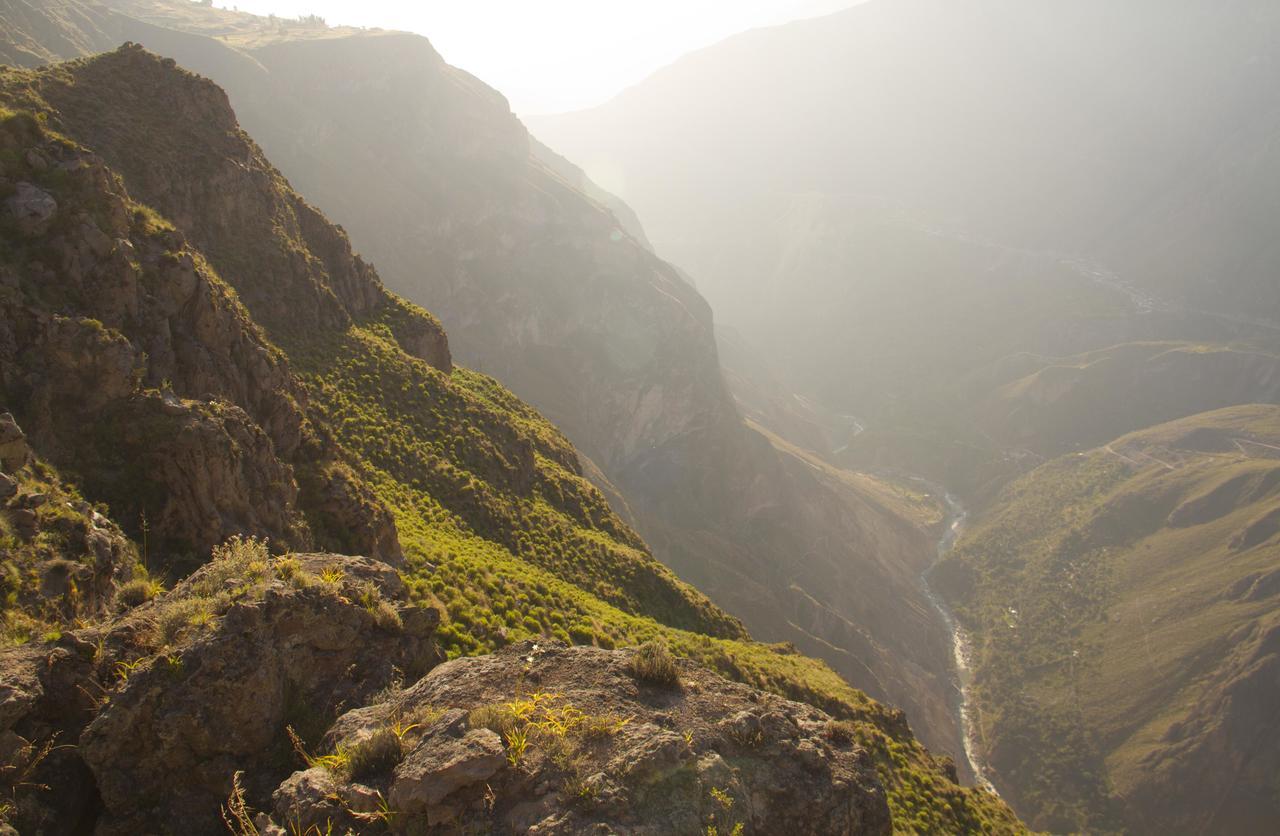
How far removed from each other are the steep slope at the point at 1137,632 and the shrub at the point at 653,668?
73.4m

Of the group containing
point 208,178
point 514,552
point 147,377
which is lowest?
point 514,552

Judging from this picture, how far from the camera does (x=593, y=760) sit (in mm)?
7711

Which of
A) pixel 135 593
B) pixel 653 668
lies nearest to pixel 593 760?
pixel 653 668

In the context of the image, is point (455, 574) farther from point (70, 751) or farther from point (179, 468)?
point (70, 751)

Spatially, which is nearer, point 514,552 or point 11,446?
point 11,446

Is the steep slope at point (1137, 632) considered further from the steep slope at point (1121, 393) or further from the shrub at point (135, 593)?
the shrub at point (135, 593)

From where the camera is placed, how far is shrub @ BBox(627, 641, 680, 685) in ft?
32.9

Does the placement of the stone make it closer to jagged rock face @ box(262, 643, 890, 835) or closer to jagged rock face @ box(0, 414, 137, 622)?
jagged rock face @ box(0, 414, 137, 622)

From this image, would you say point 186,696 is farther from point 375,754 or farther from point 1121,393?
point 1121,393

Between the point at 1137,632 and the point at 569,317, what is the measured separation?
260 feet

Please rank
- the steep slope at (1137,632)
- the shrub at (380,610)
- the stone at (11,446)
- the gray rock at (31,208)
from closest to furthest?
the shrub at (380,610) → the stone at (11,446) → the gray rock at (31,208) → the steep slope at (1137,632)

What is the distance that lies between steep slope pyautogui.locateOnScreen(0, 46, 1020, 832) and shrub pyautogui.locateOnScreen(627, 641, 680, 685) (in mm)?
2378

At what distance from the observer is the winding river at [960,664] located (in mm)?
68344

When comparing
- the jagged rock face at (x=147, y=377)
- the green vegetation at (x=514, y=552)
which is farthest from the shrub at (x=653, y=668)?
the jagged rock face at (x=147, y=377)
